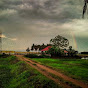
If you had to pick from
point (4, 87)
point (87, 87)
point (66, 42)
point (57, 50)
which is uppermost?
point (66, 42)

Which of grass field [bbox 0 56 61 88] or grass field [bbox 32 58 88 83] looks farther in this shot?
grass field [bbox 32 58 88 83]

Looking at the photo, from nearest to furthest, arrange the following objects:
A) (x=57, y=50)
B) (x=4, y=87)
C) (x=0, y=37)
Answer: (x=4, y=87) → (x=57, y=50) → (x=0, y=37)

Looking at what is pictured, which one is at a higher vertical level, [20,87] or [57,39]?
[57,39]

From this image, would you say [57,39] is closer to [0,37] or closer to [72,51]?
[72,51]

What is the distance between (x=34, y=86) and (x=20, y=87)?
2332 millimetres

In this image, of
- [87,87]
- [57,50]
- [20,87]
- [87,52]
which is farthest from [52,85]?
[87,52]

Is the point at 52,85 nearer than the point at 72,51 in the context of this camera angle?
Yes

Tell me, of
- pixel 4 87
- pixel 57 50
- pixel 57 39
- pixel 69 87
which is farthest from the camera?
pixel 57 39

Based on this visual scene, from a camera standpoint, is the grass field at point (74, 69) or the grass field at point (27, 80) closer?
the grass field at point (27, 80)

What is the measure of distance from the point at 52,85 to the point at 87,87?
11.0ft

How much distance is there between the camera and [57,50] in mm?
48594

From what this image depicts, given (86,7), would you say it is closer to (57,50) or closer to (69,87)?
(69,87)

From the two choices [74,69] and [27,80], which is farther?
[74,69]

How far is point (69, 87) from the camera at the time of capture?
9.46 m
